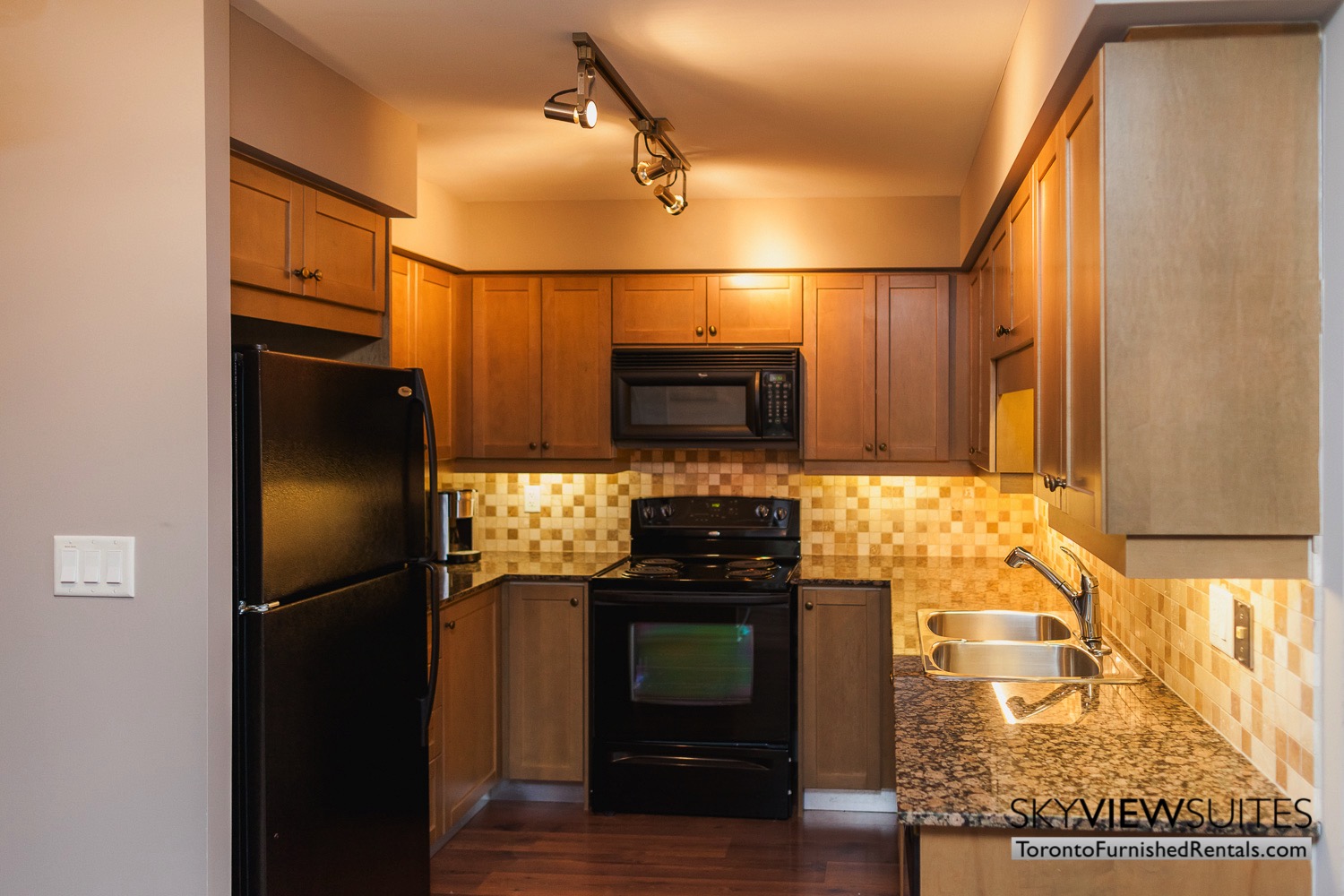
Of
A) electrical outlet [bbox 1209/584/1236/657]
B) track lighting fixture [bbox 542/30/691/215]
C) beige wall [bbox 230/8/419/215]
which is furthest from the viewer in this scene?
track lighting fixture [bbox 542/30/691/215]

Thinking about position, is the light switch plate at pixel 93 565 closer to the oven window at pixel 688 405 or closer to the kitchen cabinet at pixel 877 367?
the oven window at pixel 688 405

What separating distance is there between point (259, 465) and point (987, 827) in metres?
1.48

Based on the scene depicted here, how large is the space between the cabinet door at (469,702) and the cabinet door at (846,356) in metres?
1.49

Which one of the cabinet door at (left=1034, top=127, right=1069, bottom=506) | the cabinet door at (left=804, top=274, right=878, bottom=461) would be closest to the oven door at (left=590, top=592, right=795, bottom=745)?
the cabinet door at (left=804, top=274, right=878, bottom=461)

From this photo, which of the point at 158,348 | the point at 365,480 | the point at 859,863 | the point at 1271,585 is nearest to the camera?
the point at 1271,585

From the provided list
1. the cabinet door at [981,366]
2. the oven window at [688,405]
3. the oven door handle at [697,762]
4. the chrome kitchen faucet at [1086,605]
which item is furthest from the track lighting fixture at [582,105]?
the oven door handle at [697,762]

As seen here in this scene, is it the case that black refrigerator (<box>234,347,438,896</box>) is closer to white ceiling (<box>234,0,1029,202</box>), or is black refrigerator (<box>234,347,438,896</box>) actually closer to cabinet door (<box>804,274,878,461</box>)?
white ceiling (<box>234,0,1029,202</box>)

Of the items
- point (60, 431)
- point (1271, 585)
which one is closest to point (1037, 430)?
point (1271, 585)

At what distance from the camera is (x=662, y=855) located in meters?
3.47

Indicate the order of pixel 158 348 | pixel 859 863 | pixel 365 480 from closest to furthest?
pixel 158 348, pixel 365 480, pixel 859 863

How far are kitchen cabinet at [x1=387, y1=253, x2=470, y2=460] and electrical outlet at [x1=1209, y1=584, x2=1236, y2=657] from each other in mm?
2500

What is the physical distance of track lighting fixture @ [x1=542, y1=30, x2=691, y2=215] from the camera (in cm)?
244

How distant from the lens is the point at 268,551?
6.83ft

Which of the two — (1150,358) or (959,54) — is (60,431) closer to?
(1150,358)
